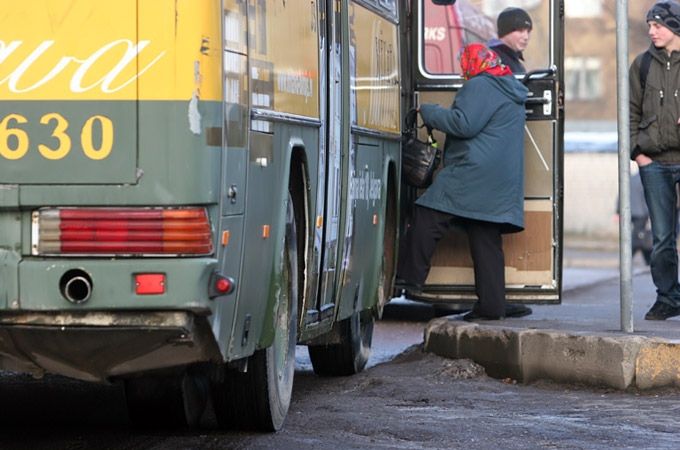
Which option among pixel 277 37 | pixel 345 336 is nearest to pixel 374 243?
pixel 345 336

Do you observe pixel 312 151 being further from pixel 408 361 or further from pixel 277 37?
pixel 408 361

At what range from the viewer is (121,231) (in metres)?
6.35

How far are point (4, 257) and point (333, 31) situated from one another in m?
2.94

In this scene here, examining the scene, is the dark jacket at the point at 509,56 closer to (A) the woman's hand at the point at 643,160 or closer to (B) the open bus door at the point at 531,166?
(B) the open bus door at the point at 531,166

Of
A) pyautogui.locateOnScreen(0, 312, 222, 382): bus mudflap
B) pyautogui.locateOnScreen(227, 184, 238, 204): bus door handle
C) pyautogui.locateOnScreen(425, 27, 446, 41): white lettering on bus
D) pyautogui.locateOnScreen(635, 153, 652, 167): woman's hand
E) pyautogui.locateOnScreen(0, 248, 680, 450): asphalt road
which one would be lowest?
pyautogui.locateOnScreen(0, 248, 680, 450): asphalt road

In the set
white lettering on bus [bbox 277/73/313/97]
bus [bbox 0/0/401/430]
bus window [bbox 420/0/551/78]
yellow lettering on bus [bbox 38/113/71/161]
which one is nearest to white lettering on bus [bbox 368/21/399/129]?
A: bus window [bbox 420/0/551/78]

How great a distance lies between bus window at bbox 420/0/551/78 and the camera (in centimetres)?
1161

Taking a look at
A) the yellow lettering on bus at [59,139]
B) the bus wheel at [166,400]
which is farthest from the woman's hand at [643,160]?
the yellow lettering on bus at [59,139]

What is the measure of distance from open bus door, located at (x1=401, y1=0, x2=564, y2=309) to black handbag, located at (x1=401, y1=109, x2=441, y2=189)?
0.26 m

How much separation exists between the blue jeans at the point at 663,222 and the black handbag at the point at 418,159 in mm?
1326

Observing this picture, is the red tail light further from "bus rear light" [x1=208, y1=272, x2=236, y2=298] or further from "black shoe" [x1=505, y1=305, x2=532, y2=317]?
"black shoe" [x1=505, y1=305, x2=532, y2=317]

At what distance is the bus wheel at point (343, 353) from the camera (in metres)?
10.4

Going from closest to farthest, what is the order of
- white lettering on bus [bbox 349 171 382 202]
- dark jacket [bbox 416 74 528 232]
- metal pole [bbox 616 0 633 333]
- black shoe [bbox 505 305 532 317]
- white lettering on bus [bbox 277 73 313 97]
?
white lettering on bus [bbox 277 73 313 97], white lettering on bus [bbox 349 171 382 202], metal pole [bbox 616 0 633 333], dark jacket [bbox 416 74 528 232], black shoe [bbox 505 305 532 317]

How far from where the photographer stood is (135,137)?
6.39 m
